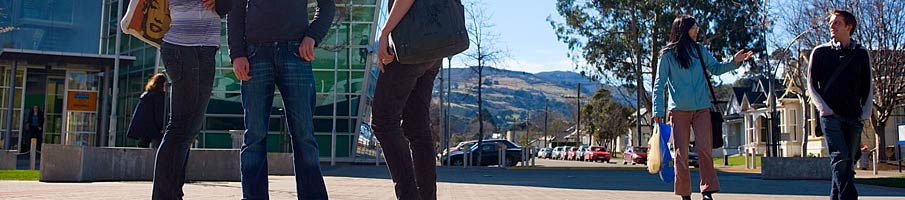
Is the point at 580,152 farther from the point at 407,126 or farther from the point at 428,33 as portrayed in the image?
the point at 428,33

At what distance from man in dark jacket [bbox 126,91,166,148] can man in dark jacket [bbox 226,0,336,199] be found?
463 centimetres

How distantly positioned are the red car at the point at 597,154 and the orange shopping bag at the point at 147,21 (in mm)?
50410

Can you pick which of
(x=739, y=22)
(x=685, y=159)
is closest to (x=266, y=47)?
(x=685, y=159)

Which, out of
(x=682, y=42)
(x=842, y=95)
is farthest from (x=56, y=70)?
(x=842, y=95)

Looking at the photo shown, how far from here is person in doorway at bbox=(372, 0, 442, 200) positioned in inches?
176

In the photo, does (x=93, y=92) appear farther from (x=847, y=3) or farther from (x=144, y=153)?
(x=847, y=3)

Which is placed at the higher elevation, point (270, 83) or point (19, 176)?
point (270, 83)

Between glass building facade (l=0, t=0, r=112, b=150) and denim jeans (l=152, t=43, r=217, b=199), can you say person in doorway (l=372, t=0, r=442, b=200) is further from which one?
glass building facade (l=0, t=0, r=112, b=150)

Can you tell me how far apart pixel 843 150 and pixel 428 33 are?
10.8 feet

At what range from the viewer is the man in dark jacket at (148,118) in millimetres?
8680

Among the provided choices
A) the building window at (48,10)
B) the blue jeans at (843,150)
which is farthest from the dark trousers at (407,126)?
the building window at (48,10)

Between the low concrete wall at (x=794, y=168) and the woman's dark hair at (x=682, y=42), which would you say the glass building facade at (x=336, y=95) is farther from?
the woman's dark hair at (x=682, y=42)

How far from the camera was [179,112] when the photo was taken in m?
4.64

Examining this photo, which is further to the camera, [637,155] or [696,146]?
[637,155]
